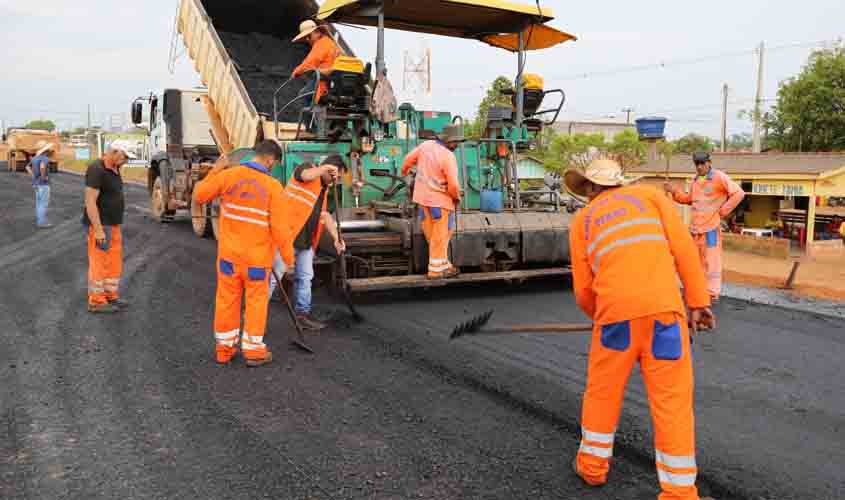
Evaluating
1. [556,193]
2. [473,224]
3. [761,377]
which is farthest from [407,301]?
[761,377]

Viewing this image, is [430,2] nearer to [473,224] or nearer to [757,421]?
[473,224]

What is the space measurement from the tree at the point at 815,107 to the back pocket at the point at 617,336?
78.5ft

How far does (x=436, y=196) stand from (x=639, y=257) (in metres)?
3.71

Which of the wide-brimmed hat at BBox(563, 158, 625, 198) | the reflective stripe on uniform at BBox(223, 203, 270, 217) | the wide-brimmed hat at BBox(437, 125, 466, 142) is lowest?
the reflective stripe on uniform at BBox(223, 203, 270, 217)

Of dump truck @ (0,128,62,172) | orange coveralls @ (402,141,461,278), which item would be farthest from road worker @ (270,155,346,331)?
dump truck @ (0,128,62,172)

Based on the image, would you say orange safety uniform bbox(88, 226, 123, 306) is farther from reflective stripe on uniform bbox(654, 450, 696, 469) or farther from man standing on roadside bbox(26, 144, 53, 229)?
man standing on roadside bbox(26, 144, 53, 229)

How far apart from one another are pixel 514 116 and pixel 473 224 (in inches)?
70.2

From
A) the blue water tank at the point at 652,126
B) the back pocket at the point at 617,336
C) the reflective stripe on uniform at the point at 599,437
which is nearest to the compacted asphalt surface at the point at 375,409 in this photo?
the reflective stripe on uniform at the point at 599,437

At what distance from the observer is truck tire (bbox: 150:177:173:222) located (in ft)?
44.5

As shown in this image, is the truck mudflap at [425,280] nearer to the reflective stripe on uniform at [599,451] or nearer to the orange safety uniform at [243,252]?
the orange safety uniform at [243,252]

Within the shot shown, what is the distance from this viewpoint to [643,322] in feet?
9.71

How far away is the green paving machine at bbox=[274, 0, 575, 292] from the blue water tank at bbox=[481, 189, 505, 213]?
0.01 metres

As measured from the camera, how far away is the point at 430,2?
23.7 feet

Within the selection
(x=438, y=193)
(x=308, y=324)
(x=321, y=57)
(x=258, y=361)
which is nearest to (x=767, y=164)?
(x=321, y=57)
